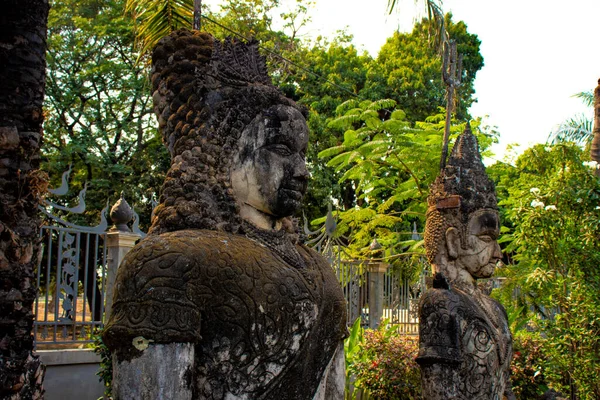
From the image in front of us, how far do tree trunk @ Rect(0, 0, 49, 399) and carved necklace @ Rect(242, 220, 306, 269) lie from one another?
1.19 meters

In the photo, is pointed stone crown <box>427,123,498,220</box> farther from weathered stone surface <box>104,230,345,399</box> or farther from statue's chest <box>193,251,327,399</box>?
statue's chest <box>193,251,327,399</box>

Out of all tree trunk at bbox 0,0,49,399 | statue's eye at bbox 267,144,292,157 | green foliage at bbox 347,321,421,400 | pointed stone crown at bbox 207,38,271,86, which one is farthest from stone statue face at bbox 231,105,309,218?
green foliage at bbox 347,321,421,400

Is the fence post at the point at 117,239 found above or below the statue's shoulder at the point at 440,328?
above

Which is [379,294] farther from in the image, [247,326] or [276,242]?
[247,326]

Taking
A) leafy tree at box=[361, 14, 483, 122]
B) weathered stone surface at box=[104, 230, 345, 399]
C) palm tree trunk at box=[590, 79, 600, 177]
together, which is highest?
leafy tree at box=[361, 14, 483, 122]

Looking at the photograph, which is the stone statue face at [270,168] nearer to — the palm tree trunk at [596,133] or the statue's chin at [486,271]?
the statue's chin at [486,271]

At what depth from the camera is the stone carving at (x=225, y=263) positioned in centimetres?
276

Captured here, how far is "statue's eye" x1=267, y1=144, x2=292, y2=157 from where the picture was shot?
10.8 feet

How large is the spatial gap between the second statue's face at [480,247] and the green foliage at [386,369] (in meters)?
3.05

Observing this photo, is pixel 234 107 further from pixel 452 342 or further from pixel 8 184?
pixel 452 342

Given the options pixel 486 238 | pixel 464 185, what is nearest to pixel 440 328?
pixel 486 238

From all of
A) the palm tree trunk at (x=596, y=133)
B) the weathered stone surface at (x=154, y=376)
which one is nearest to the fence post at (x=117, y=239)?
the weathered stone surface at (x=154, y=376)

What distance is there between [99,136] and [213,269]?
14.7m

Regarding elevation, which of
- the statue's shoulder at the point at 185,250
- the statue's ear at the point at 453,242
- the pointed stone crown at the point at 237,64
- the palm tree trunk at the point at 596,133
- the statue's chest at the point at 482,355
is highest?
the palm tree trunk at the point at 596,133
